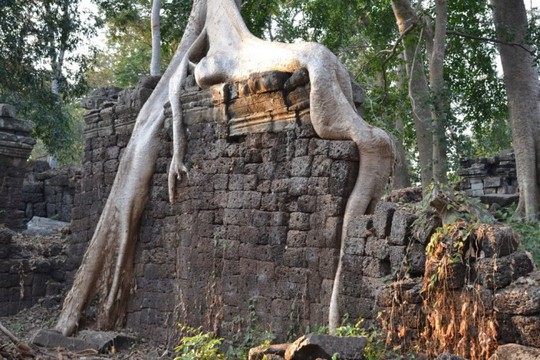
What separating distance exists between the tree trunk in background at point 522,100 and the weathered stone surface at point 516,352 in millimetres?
6129

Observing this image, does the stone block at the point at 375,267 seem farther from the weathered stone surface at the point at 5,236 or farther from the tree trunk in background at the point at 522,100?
the weathered stone surface at the point at 5,236

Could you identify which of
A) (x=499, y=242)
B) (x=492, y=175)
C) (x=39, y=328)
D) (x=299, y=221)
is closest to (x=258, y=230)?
(x=299, y=221)

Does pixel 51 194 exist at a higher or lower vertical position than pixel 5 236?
higher

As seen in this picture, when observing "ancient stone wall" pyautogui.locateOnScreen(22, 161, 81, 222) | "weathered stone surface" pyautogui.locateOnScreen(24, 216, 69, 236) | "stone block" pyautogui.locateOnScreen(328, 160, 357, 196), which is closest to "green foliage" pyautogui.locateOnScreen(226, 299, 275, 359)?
"stone block" pyautogui.locateOnScreen(328, 160, 357, 196)

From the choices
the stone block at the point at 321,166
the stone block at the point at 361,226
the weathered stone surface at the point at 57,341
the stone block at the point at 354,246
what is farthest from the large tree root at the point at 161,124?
the stone block at the point at 354,246

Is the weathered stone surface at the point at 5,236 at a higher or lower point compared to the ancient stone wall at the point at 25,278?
higher

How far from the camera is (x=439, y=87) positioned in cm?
1065

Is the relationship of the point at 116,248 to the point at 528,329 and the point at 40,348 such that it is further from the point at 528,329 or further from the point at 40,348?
the point at 528,329

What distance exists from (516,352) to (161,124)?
500 centimetres

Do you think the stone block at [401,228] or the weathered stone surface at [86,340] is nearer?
the stone block at [401,228]

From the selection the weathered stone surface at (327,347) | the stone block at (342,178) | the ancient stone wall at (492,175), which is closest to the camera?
the weathered stone surface at (327,347)

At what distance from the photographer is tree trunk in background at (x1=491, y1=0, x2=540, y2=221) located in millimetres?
10375

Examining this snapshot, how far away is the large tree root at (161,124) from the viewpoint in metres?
7.23

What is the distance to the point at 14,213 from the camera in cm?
1177
